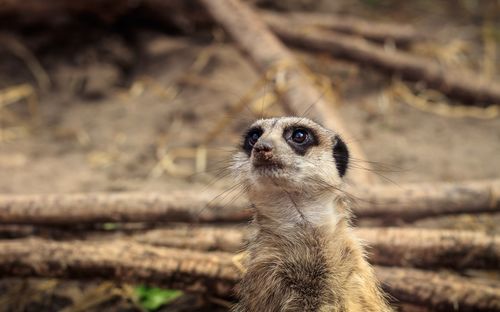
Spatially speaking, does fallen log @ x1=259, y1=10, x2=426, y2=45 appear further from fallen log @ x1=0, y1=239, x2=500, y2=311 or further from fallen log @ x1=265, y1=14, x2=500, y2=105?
fallen log @ x1=0, y1=239, x2=500, y2=311

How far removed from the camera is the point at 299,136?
2678 millimetres

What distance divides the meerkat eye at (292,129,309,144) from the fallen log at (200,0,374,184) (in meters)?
1.17

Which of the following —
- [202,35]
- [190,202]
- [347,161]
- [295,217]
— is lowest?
[190,202]

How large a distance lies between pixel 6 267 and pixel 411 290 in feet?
6.81

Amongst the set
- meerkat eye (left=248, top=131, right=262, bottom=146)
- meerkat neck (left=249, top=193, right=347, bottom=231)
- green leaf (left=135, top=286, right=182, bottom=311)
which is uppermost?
meerkat eye (left=248, top=131, right=262, bottom=146)

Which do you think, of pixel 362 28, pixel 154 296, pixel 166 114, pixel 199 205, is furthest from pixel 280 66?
pixel 154 296

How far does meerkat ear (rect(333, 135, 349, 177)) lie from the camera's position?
2.80 m

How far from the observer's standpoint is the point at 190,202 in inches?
139

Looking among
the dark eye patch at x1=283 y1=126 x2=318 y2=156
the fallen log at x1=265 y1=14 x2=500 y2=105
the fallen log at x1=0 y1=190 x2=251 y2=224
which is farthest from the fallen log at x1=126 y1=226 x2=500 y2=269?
the fallen log at x1=265 y1=14 x2=500 y2=105

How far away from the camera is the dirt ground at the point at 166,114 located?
4895 mm

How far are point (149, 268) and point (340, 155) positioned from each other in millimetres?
1148

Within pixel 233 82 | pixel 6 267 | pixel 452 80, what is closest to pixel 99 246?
pixel 6 267

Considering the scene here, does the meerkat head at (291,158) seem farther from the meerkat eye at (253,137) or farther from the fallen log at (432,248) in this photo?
the fallen log at (432,248)

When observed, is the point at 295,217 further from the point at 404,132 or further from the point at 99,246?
the point at 404,132
